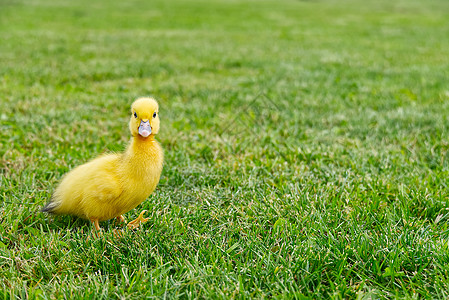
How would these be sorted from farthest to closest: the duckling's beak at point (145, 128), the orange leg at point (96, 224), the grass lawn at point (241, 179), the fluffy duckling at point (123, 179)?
the orange leg at point (96, 224) → the fluffy duckling at point (123, 179) → the duckling's beak at point (145, 128) → the grass lawn at point (241, 179)

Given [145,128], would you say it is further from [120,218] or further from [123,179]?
[120,218]

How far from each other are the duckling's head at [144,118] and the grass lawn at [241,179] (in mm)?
607

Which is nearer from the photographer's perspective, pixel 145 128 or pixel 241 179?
pixel 145 128

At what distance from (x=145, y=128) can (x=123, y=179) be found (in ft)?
1.06

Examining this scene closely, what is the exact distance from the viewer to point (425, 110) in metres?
5.05

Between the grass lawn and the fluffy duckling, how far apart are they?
176mm

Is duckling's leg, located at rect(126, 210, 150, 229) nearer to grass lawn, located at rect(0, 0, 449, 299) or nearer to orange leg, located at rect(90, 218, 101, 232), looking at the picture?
grass lawn, located at rect(0, 0, 449, 299)

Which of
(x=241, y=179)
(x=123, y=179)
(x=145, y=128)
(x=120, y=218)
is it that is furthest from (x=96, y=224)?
(x=241, y=179)

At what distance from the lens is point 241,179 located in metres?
3.11

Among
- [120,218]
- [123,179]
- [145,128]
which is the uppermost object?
[145,128]

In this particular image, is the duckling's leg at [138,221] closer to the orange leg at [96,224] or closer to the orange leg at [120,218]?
the orange leg at [120,218]

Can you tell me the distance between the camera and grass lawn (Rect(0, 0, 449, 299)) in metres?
1.98

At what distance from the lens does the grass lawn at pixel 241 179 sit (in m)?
1.98

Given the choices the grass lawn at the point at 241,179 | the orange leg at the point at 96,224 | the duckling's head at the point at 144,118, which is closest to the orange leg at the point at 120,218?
the grass lawn at the point at 241,179
